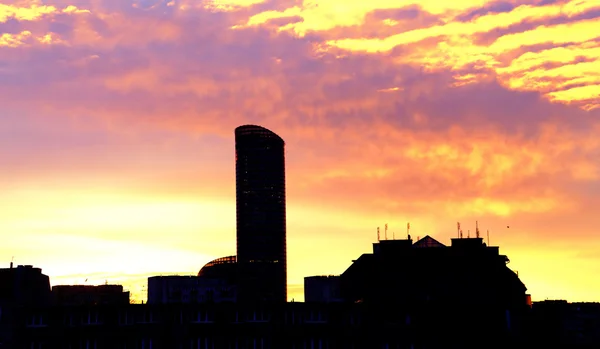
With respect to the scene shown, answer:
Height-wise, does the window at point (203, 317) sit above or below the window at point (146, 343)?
above

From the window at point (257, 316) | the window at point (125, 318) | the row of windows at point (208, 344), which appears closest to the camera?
the row of windows at point (208, 344)

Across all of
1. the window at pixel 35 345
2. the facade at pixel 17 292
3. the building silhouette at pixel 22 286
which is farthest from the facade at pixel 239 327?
the building silhouette at pixel 22 286

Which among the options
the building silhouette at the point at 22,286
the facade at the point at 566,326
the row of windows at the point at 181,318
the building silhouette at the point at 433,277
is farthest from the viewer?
the building silhouette at the point at 433,277

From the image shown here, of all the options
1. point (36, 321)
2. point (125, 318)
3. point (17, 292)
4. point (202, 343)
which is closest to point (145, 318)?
point (125, 318)

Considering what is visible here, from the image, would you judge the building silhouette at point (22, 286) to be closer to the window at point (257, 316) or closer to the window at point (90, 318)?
the window at point (90, 318)

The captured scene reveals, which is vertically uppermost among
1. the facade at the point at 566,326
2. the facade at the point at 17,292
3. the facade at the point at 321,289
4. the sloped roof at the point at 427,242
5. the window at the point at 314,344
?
the sloped roof at the point at 427,242

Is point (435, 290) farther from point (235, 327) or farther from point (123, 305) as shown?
point (123, 305)

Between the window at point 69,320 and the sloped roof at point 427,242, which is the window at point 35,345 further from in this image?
the sloped roof at point 427,242

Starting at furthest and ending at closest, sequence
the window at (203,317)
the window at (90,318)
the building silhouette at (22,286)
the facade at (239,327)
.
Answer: the building silhouette at (22,286) → the window at (203,317) → the window at (90,318) → the facade at (239,327)

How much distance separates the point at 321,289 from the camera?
6383 inches

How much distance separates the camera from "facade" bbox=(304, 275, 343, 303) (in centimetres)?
15512

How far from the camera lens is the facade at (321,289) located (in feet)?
509

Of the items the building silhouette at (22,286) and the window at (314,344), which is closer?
the window at (314,344)

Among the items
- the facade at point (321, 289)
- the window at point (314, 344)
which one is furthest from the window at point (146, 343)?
the facade at point (321, 289)
